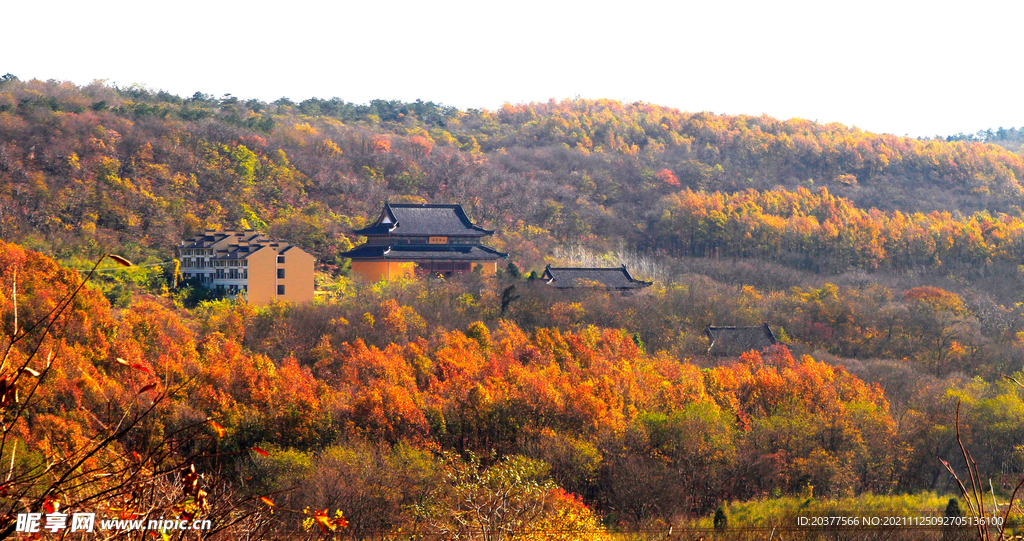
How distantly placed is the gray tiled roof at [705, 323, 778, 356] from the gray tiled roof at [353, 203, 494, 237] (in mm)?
11999

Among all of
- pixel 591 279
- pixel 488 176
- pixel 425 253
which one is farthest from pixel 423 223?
pixel 488 176

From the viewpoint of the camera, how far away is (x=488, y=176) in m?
71.6

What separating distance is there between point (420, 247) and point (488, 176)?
2691cm

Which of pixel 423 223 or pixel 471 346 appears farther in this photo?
pixel 423 223

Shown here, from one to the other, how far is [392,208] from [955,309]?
27017 mm

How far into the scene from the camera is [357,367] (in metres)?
32.4

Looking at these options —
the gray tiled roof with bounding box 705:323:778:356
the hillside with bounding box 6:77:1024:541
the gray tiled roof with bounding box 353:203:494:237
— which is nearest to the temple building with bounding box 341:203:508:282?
the gray tiled roof with bounding box 353:203:494:237

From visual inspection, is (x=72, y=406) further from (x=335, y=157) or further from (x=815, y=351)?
(x=335, y=157)

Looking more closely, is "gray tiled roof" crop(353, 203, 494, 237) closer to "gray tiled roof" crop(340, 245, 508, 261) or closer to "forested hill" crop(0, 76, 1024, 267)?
"gray tiled roof" crop(340, 245, 508, 261)

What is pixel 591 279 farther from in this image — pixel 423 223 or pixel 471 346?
pixel 471 346

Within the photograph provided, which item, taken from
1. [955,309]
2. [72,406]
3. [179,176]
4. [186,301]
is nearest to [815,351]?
[955,309]

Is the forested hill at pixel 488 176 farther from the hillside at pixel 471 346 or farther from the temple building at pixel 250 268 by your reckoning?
the temple building at pixel 250 268

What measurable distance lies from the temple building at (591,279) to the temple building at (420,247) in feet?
10.0

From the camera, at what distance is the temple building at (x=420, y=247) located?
44344 mm
